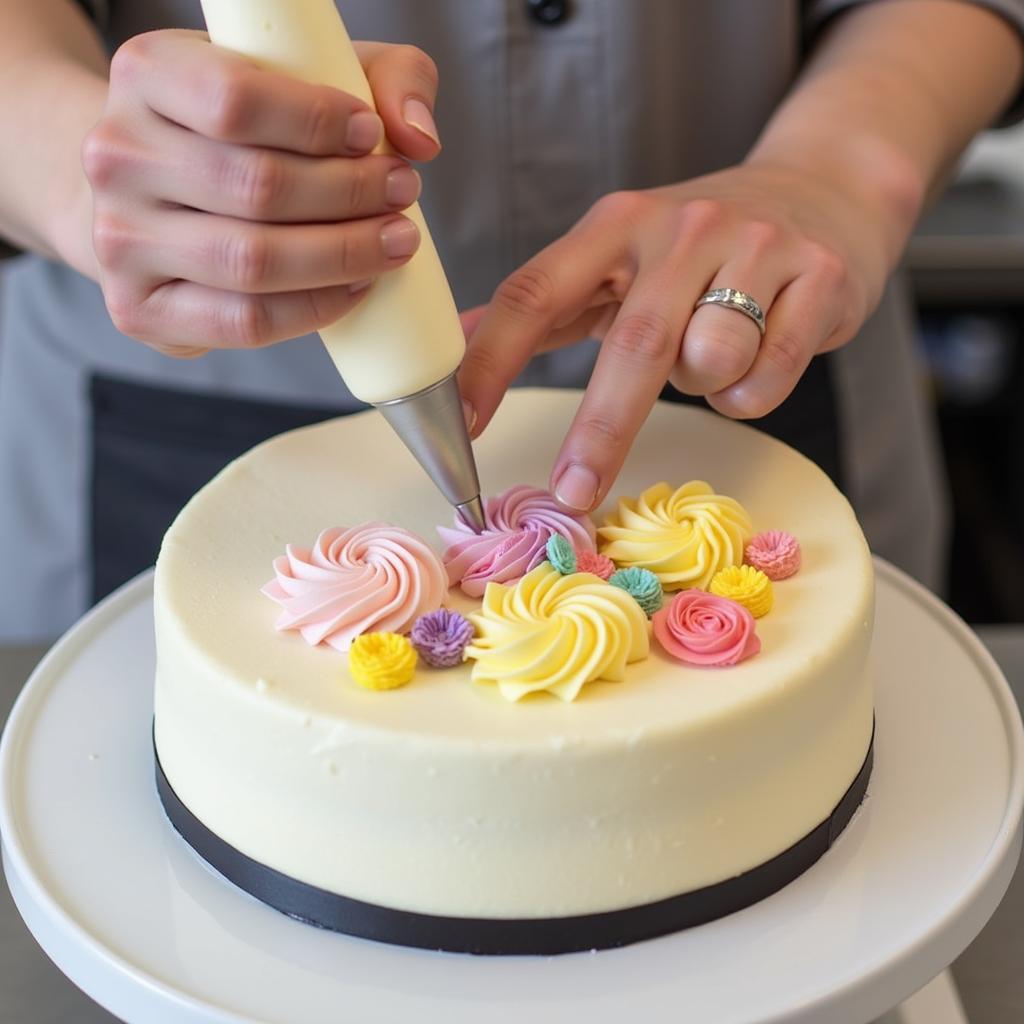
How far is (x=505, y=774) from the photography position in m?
0.85

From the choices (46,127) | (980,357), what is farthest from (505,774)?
(980,357)

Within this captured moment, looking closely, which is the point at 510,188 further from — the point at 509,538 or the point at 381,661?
the point at 381,661

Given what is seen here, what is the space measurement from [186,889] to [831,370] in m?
1.02

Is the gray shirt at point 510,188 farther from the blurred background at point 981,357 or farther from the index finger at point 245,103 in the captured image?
the blurred background at point 981,357

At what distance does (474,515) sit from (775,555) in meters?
0.24

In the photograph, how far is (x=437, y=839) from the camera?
2.88 feet

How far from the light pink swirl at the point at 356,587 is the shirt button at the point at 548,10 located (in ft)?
2.13

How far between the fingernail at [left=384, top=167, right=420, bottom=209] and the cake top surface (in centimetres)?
31

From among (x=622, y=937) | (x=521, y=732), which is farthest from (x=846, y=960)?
(x=521, y=732)

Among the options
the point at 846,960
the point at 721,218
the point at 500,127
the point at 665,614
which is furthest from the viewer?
the point at 500,127

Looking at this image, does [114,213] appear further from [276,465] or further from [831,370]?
[831,370]

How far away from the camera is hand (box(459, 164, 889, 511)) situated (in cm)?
104

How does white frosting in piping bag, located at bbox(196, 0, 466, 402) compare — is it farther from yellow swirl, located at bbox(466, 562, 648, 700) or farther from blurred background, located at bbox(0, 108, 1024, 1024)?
blurred background, located at bbox(0, 108, 1024, 1024)

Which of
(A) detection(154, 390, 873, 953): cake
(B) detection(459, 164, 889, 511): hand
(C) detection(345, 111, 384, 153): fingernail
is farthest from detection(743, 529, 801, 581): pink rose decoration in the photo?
(C) detection(345, 111, 384, 153): fingernail
